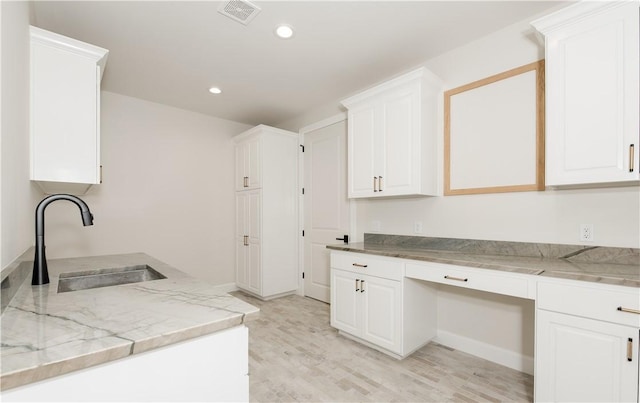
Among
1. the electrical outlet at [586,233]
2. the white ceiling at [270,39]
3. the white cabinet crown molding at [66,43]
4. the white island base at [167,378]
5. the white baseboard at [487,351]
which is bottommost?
the white baseboard at [487,351]

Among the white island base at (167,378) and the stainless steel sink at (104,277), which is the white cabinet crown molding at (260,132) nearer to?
the stainless steel sink at (104,277)

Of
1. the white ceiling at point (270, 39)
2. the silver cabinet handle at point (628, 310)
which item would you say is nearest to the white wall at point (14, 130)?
the white ceiling at point (270, 39)

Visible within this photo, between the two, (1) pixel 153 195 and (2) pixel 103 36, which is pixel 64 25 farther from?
(1) pixel 153 195

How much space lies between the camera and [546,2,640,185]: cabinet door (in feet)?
5.11

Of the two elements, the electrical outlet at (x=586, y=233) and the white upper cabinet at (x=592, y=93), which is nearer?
the white upper cabinet at (x=592, y=93)

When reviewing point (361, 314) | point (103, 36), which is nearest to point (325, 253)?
point (361, 314)

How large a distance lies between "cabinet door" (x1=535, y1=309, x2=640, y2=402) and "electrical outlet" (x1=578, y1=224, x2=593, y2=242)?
2.26 ft

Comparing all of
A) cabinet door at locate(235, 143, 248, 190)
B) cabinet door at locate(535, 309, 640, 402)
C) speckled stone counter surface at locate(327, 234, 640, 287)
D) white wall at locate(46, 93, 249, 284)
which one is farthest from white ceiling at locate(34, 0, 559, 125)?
cabinet door at locate(535, 309, 640, 402)

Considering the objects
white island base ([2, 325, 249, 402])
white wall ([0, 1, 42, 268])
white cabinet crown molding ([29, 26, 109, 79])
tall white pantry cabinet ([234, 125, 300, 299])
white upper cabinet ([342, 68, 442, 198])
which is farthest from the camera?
tall white pantry cabinet ([234, 125, 300, 299])

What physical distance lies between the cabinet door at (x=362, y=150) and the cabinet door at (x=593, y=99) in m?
1.35

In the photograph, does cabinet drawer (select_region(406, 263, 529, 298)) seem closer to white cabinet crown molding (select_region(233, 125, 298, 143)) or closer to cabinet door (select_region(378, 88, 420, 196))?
cabinet door (select_region(378, 88, 420, 196))

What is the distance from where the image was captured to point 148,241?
3.71 meters

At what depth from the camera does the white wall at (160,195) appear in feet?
11.0

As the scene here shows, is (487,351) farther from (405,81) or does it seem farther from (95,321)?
(95,321)
